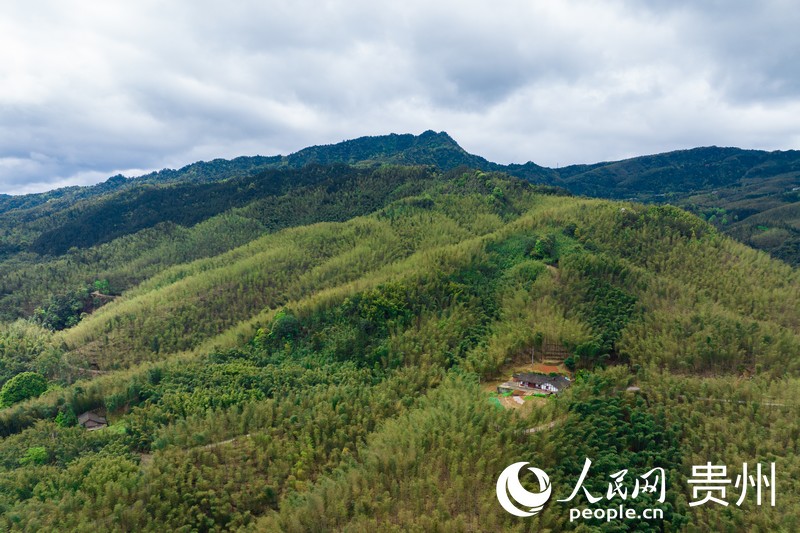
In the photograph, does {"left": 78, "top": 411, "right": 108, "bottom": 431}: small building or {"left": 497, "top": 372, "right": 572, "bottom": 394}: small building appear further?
{"left": 78, "top": 411, "right": 108, "bottom": 431}: small building

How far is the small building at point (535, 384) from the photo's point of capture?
2934 centimetres

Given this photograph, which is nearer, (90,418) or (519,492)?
(519,492)

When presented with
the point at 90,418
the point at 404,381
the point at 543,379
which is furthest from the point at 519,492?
the point at 90,418

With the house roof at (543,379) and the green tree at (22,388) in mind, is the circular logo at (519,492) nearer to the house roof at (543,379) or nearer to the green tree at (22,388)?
the house roof at (543,379)

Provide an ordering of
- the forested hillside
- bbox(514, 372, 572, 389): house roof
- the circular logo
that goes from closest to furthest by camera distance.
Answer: the circular logo, the forested hillside, bbox(514, 372, 572, 389): house roof

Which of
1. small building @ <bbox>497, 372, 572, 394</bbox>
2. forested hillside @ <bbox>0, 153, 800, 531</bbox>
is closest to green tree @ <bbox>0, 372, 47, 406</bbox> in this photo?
forested hillside @ <bbox>0, 153, 800, 531</bbox>

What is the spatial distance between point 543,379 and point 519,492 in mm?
12283

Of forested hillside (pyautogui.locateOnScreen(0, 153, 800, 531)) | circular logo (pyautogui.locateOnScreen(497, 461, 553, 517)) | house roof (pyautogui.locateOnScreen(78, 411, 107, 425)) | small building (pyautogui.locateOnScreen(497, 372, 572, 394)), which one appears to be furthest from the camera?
house roof (pyautogui.locateOnScreen(78, 411, 107, 425))

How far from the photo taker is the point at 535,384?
97.8ft

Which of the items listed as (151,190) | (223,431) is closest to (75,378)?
(223,431)

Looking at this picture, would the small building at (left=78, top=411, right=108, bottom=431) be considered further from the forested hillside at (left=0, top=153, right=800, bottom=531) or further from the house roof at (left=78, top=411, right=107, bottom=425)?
the forested hillside at (left=0, top=153, right=800, bottom=531)

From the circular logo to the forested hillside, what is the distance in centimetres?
44

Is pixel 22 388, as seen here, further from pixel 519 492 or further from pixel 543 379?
pixel 543 379

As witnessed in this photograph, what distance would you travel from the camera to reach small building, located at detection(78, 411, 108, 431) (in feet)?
101
